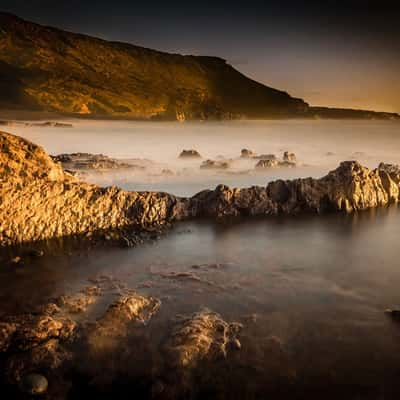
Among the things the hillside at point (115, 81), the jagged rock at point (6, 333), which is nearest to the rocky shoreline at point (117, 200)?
the jagged rock at point (6, 333)

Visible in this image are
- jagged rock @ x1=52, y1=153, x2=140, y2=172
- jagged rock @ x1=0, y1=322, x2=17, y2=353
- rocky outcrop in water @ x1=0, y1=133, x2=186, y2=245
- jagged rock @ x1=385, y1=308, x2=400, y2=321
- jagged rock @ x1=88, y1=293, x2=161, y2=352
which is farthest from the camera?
jagged rock @ x1=52, y1=153, x2=140, y2=172

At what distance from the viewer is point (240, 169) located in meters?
25.1

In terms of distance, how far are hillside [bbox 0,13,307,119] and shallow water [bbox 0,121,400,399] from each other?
75.9ft

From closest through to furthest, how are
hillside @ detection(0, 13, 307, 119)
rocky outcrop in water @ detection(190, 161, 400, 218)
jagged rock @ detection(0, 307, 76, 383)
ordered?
jagged rock @ detection(0, 307, 76, 383) < rocky outcrop in water @ detection(190, 161, 400, 218) < hillside @ detection(0, 13, 307, 119)

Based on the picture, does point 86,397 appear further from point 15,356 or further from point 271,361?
point 271,361

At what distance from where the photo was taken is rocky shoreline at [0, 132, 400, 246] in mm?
11016

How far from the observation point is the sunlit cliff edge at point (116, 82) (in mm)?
36000

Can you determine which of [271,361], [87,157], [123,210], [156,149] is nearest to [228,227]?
[123,210]

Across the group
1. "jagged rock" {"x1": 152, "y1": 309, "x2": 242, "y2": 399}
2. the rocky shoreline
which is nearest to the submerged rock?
"jagged rock" {"x1": 152, "y1": 309, "x2": 242, "y2": 399}

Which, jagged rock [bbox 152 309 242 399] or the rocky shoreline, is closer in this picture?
jagged rock [bbox 152 309 242 399]

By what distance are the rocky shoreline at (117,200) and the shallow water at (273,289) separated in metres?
0.72

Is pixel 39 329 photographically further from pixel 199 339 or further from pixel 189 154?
pixel 189 154

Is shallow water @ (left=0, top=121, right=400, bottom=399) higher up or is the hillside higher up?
the hillside

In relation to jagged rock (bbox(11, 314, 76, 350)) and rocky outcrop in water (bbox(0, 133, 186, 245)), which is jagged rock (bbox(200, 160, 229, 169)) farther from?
jagged rock (bbox(11, 314, 76, 350))
